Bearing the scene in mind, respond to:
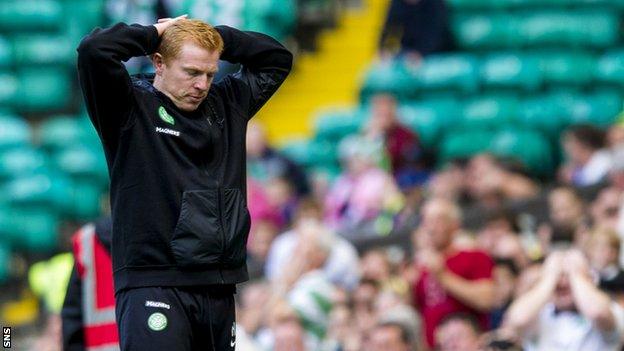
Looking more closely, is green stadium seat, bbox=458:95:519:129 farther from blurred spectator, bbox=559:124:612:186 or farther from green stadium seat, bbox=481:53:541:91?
blurred spectator, bbox=559:124:612:186

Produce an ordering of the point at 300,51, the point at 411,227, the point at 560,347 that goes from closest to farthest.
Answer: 1. the point at 560,347
2. the point at 411,227
3. the point at 300,51

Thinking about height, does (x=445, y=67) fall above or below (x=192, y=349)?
below

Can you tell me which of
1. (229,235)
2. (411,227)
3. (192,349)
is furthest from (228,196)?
(411,227)

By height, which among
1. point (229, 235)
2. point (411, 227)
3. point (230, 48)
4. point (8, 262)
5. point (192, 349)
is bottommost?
point (8, 262)

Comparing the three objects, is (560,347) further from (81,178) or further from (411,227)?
(81,178)

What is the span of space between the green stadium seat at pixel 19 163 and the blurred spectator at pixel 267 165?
2.10 m

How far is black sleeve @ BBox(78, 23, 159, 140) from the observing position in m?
5.86

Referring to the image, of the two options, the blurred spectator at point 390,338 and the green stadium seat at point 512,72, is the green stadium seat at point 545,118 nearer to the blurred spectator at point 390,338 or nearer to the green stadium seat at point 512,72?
the green stadium seat at point 512,72

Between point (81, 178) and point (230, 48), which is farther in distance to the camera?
point (81, 178)

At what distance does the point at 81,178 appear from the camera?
14.7 m

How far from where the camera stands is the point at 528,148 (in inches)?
547

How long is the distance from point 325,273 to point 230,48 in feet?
14.4

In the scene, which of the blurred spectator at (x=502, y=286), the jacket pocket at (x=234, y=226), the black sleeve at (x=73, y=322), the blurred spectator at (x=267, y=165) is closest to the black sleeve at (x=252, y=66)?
the jacket pocket at (x=234, y=226)

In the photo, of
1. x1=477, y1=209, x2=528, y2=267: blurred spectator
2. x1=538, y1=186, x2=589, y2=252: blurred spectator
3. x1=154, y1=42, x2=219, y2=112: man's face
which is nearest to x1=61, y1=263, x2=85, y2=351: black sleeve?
x1=154, y1=42, x2=219, y2=112: man's face
